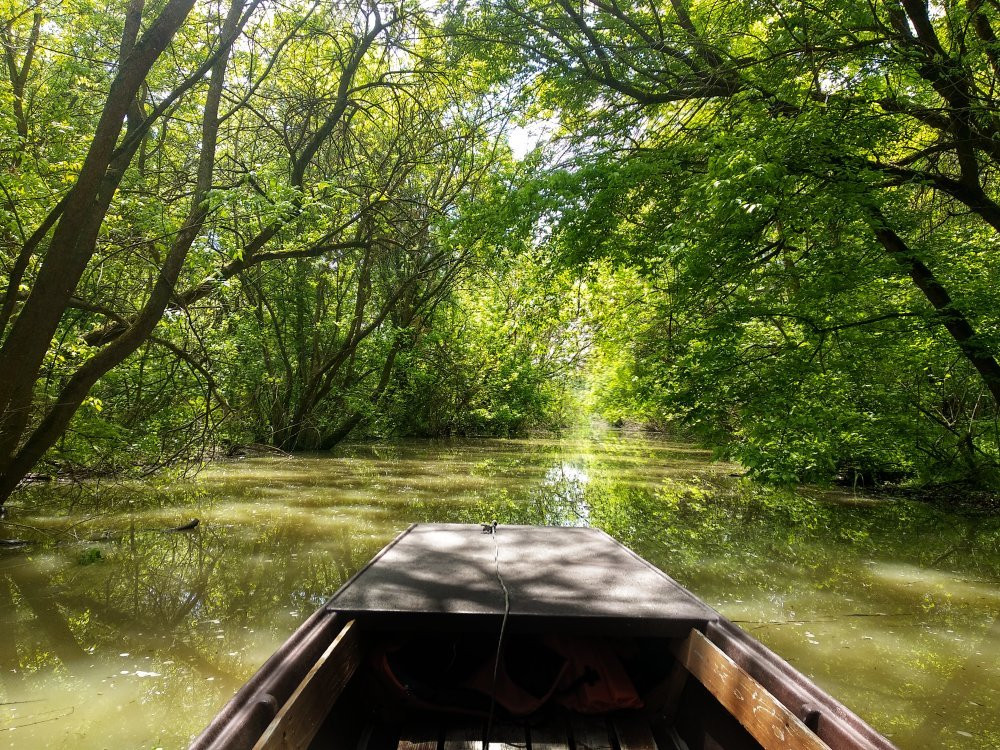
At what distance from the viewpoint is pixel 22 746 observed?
2631mm

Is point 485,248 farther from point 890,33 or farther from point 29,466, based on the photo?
point 29,466

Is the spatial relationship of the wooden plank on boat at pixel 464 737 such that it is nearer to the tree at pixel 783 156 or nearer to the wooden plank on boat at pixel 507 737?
the wooden plank on boat at pixel 507 737

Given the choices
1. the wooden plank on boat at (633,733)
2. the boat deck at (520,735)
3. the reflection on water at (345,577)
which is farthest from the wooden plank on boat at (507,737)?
the reflection on water at (345,577)

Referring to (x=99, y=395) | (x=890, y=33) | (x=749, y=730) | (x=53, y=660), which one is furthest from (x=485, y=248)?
(x=749, y=730)

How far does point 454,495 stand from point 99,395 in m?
5.95

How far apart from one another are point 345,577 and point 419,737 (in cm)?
282

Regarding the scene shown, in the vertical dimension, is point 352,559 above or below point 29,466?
below

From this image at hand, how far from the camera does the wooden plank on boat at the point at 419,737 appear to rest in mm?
2459

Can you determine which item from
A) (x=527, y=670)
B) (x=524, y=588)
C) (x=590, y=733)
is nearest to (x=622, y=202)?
(x=524, y=588)

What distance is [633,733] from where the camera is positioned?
102 inches

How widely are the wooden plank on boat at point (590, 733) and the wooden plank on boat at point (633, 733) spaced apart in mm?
52

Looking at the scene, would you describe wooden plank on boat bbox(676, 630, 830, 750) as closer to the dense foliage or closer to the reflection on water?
the reflection on water

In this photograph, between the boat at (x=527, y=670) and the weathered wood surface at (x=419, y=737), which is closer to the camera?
the boat at (x=527, y=670)

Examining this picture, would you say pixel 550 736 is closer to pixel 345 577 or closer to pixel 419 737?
pixel 419 737
